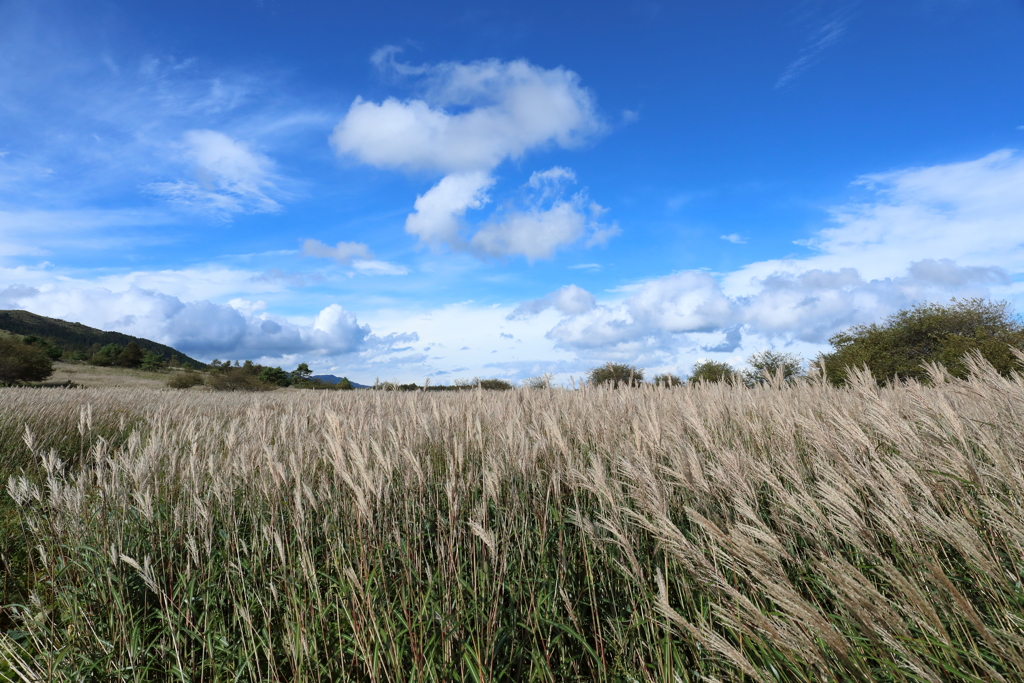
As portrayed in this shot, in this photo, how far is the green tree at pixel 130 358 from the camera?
3778 centimetres

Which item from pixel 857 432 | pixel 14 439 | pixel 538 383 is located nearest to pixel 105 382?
pixel 14 439

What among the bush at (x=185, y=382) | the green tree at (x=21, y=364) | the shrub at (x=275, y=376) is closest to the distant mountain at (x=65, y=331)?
the shrub at (x=275, y=376)

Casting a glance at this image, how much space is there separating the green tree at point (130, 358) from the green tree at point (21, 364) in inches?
583

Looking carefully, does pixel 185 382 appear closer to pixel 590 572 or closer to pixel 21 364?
pixel 21 364

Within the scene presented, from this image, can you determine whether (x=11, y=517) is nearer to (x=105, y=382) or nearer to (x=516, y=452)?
(x=516, y=452)

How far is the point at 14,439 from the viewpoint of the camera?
6.52m

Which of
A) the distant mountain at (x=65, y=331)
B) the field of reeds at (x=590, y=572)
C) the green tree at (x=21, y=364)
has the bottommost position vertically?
the field of reeds at (x=590, y=572)

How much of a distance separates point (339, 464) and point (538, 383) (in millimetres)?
9301

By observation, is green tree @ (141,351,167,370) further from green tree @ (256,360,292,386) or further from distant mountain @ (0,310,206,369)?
distant mountain @ (0,310,206,369)

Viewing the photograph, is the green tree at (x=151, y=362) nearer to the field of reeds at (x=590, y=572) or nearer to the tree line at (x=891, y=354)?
the tree line at (x=891, y=354)

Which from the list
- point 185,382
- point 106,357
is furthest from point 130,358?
point 185,382

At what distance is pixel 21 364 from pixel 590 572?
31201 mm

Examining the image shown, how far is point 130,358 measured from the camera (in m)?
38.0

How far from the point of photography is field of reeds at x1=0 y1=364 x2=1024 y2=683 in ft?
4.67
